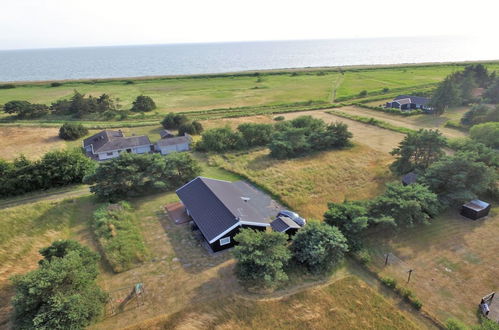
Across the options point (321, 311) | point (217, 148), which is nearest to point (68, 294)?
point (321, 311)

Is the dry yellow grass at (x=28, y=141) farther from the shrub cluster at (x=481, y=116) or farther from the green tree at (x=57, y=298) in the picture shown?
the shrub cluster at (x=481, y=116)

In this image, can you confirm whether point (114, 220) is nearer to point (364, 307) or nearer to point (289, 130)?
point (364, 307)

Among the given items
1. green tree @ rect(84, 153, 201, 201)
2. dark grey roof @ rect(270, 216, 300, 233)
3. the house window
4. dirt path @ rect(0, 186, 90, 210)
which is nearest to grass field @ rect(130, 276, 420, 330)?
the house window

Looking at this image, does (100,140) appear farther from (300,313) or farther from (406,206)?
(406,206)

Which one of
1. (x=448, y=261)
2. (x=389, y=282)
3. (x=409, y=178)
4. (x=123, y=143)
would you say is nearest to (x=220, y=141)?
(x=123, y=143)

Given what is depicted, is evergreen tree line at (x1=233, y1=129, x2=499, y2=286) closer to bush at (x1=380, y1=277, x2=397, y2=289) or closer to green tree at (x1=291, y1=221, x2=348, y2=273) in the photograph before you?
green tree at (x1=291, y1=221, x2=348, y2=273)
